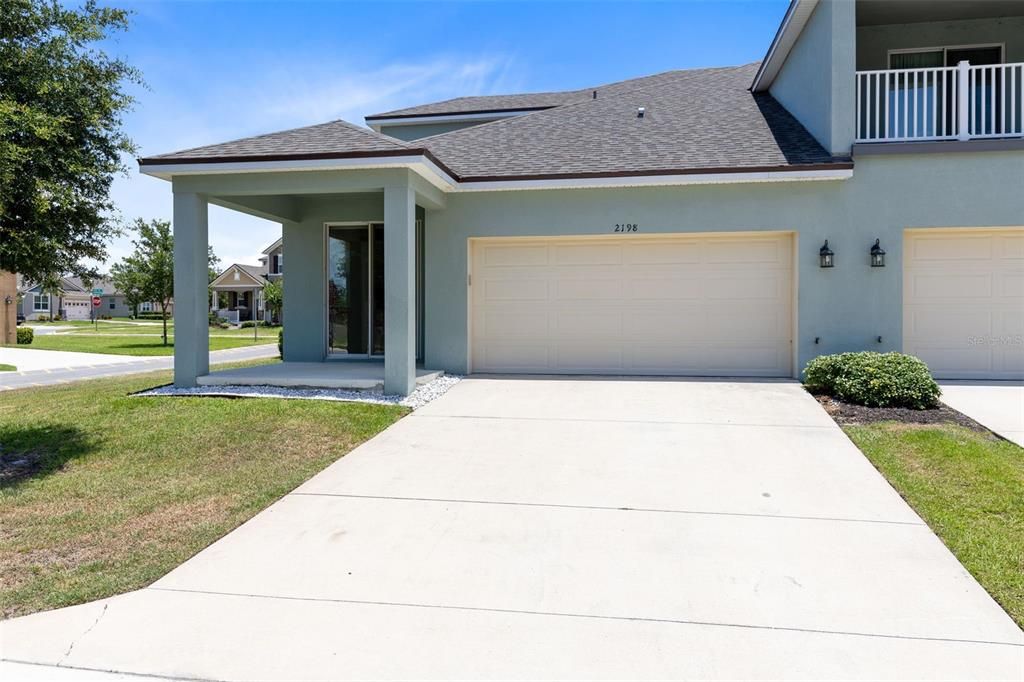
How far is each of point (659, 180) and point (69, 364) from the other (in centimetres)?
1707

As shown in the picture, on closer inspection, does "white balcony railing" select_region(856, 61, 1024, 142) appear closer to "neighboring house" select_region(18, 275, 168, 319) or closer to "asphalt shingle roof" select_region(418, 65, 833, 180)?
"asphalt shingle roof" select_region(418, 65, 833, 180)

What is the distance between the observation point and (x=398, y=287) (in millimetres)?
9016

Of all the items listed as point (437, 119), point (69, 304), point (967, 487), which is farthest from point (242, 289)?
point (967, 487)

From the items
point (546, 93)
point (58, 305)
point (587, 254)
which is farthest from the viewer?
point (58, 305)

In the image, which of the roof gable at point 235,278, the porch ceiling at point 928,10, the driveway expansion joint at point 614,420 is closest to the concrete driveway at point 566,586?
the driveway expansion joint at point 614,420

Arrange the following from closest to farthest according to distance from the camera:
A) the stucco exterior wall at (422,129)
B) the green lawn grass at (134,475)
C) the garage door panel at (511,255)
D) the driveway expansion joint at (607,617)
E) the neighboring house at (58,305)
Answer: the driveway expansion joint at (607,617) < the green lawn grass at (134,475) < the garage door panel at (511,255) < the stucco exterior wall at (422,129) < the neighboring house at (58,305)

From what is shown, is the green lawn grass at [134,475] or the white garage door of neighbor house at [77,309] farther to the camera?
the white garage door of neighbor house at [77,309]

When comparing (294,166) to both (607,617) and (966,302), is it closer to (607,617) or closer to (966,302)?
(607,617)

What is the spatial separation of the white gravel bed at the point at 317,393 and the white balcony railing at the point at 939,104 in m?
8.37

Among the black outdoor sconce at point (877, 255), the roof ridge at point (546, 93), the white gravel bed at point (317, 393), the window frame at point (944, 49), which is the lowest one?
the white gravel bed at point (317, 393)

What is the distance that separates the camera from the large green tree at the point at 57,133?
5.72m

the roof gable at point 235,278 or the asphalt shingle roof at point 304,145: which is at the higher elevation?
the roof gable at point 235,278

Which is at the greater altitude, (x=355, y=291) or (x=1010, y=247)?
(x=1010, y=247)

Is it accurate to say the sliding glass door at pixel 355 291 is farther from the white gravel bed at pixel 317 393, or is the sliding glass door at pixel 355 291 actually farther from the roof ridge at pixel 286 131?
the white gravel bed at pixel 317 393
